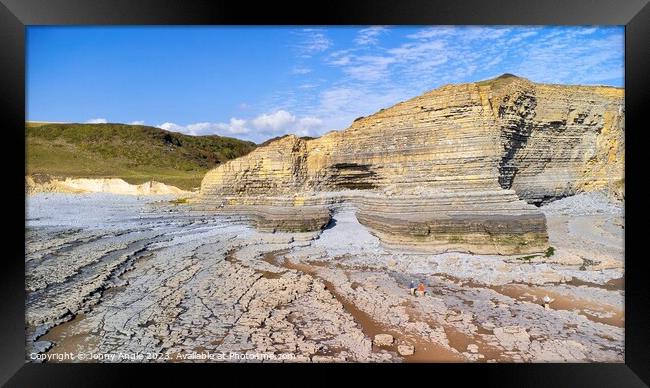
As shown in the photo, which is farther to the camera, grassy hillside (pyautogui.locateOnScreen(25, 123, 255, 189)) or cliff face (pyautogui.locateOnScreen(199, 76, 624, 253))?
cliff face (pyautogui.locateOnScreen(199, 76, 624, 253))

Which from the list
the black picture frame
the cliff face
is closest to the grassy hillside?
the cliff face

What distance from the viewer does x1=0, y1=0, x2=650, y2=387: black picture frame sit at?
91.8 inches

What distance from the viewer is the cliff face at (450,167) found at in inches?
172

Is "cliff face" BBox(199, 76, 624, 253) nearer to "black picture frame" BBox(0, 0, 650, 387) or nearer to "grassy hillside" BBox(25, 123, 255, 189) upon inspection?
"grassy hillside" BBox(25, 123, 255, 189)

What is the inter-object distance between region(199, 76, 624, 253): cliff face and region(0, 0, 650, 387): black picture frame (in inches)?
64.8

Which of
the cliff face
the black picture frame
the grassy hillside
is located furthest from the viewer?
the cliff face
